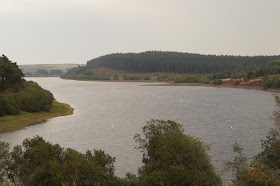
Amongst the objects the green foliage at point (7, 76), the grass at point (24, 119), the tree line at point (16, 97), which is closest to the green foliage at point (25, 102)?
the tree line at point (16, 97)

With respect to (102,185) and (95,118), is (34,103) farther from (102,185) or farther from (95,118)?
(102,185)

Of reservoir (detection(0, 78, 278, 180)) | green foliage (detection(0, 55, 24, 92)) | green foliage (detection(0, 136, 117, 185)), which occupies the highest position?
green foliage (detection(0, 55, 24, 92))

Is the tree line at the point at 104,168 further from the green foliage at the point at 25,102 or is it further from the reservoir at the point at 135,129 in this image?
the green foliage at the point at 25,102

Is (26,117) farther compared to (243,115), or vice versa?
(243,115)

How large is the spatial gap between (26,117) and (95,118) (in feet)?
84.7

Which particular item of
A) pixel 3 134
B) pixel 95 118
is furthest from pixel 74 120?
pixel 3 134

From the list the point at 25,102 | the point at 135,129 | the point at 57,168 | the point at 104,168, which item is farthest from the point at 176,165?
the point at 25,102

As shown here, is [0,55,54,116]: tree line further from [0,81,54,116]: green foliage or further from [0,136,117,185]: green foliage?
[0,136,117,185]: green foliage

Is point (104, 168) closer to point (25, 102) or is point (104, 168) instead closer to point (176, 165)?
point (176, 165)

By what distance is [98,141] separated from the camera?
228 feet

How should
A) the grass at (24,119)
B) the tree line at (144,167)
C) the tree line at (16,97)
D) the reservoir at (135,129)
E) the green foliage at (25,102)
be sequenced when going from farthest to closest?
the tree line at (16,97) < the green foliage at (25,102) < the grass at (24,119) < the reservoir at (135,129) < the tree line at (144,167)

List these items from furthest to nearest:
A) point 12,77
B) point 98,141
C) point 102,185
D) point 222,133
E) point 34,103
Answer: point 12,77, point 34,103, point 222,133, point 98,141, point 102,185

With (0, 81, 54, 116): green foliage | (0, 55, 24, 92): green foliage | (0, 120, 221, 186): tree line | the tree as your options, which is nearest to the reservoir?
(0, 81, 54, 116): green foliage

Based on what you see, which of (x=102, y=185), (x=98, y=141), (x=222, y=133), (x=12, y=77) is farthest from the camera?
(x=12, y=77)
